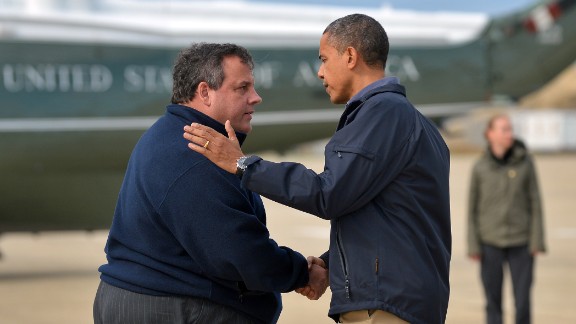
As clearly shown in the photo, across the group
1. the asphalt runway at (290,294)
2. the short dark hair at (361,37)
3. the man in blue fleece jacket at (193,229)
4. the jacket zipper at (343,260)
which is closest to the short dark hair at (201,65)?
the man in blue fleece jacket at (193,229)

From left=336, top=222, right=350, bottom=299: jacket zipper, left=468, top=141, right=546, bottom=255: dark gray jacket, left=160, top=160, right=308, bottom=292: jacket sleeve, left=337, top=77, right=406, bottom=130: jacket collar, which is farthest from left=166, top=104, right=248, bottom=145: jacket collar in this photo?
left=468, top=141, right=546, bottom=255: dark gray jacket

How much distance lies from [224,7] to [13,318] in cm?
444

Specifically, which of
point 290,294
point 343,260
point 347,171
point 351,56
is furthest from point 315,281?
point 290,294

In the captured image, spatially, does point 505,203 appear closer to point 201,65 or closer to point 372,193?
point 201,65

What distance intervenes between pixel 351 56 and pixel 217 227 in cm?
70

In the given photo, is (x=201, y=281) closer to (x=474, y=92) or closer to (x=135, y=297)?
(x=135, y=297)

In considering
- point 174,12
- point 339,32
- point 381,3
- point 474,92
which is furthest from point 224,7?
point 339,32

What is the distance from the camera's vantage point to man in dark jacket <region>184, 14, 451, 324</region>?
3.64m

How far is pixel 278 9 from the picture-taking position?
43.9ft

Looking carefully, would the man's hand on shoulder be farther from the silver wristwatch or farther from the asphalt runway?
the asphalt runway

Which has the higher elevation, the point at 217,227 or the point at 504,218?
the point at 217,227

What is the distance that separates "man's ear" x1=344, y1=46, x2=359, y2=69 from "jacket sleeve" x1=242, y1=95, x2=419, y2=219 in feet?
0.65

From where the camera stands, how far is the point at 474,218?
9.05m

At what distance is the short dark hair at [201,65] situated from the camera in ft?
13.1
